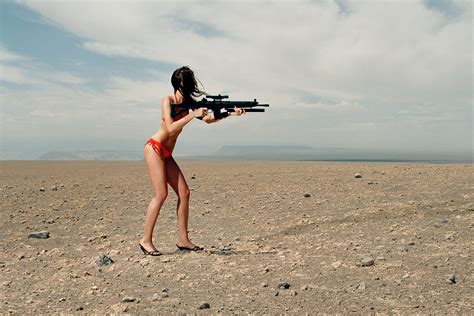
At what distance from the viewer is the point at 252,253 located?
7.40 m

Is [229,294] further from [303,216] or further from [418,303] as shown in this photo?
[303,216]

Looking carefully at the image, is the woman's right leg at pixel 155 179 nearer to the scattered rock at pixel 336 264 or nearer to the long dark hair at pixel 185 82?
the long dark hair at pixel 185 82

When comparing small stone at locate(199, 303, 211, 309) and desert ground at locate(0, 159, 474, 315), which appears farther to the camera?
desert ground at locate(0, 159, 474, 315)

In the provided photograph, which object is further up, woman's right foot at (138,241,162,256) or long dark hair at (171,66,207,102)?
long dark hair at (171,66,207,102)

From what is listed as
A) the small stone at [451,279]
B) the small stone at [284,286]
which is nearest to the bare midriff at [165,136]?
the small stone at [284,286]

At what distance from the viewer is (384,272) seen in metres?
6.00

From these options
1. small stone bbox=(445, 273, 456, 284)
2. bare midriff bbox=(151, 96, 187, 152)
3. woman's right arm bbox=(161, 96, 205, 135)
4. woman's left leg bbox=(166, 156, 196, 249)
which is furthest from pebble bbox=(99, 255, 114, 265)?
small stone bbox=(445, 273, 456, 284)

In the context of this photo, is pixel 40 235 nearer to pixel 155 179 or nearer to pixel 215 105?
pixel 155 179

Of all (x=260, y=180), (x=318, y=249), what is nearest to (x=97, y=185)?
(x=260, y=180)

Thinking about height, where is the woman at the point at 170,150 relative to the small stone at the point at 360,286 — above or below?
above

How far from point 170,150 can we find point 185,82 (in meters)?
1.12

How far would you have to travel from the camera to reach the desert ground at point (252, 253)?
521 cm

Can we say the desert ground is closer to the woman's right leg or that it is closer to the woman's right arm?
the woman's right leg

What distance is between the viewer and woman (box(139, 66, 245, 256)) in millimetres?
6898
